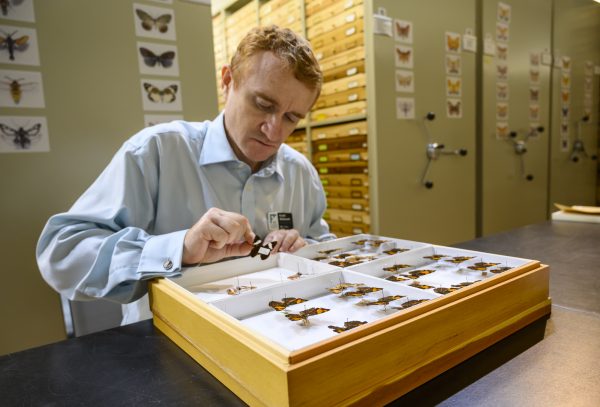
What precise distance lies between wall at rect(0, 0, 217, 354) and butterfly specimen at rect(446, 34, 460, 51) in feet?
7.87

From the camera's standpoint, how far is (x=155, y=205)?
1.30 meters

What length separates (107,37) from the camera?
1.85 m

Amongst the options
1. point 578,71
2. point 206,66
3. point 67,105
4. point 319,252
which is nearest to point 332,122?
point 206,66

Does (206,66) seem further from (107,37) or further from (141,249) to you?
(141,249)

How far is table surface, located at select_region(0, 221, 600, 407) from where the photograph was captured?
1.90ft

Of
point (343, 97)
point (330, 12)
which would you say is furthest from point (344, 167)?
point (330, 12)

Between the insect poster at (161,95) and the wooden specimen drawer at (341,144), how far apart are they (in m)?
1.41

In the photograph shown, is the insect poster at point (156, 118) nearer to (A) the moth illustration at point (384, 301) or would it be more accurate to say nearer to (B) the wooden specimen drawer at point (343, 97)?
(B) the wooden specimen drawer at point (343, 97)

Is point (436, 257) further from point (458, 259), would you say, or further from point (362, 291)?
point (362, 291)

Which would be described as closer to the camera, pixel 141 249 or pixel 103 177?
pixel 141 249

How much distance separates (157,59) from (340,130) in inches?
60.4

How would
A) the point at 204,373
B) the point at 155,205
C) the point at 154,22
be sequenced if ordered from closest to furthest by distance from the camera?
the point at 204,373 → the point at 155,205 → the point at 154,22

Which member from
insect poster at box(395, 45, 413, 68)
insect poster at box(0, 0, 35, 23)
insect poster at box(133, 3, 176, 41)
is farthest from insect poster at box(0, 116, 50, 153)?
insect poster at box(395, 45, 413, 68)

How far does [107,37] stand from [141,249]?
133cm
